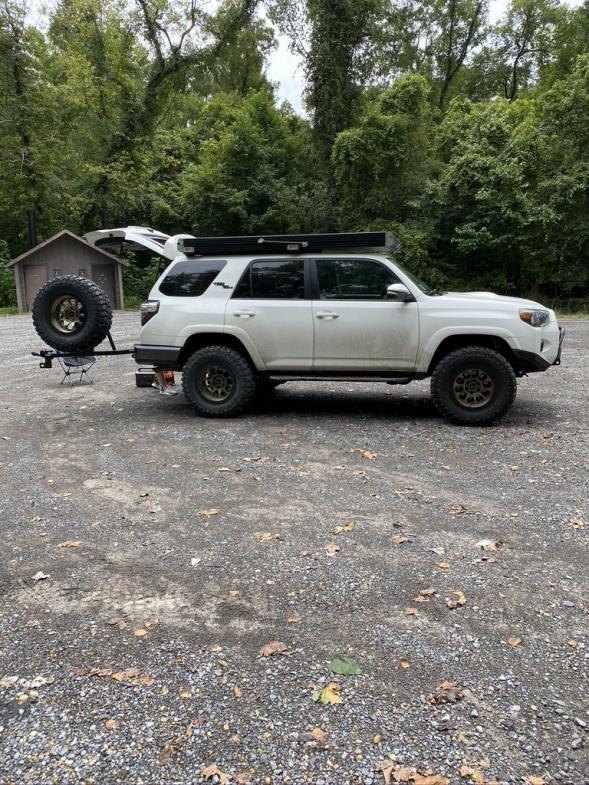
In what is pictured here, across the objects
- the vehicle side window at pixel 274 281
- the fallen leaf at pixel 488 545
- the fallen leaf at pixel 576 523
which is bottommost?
the fallen leaf at pixel 488 545

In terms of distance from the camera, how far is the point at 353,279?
6793 millimetres

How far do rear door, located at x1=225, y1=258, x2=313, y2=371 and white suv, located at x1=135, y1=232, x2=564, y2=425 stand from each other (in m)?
0.01

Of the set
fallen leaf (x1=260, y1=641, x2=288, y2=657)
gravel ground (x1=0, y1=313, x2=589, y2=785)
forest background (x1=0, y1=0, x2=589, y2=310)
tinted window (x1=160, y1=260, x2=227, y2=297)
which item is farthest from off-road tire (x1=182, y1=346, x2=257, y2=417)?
forest background (x1=0, y1=0, x2=589, y2=310)

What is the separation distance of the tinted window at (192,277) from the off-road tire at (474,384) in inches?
116

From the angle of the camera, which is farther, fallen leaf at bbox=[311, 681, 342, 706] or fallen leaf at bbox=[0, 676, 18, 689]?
fallen leaf at bbox=[0, 676, 18, 689]

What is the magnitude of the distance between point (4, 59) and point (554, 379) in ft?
93.4

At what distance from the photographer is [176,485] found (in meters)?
4.93

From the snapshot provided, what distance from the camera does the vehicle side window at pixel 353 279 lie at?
6715mm

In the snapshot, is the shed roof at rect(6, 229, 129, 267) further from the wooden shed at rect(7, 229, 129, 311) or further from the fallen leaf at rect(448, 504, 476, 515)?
the fallen leaf at rect(448, 504, 476, 515)

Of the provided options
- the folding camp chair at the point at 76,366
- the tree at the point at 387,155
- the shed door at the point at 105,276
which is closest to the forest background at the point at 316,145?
the tree at the point at 387,155

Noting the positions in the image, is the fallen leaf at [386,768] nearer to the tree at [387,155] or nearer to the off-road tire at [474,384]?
the off-road tire at [474,384]

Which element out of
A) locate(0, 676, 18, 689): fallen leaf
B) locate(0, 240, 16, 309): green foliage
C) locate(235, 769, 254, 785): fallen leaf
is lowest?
locate(235, 769, 254, 785): fallen leaf

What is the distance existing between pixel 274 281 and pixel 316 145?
23388 millimetres

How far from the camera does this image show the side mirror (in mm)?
6477
